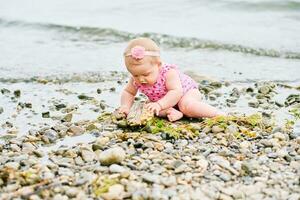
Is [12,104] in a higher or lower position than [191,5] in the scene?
lower

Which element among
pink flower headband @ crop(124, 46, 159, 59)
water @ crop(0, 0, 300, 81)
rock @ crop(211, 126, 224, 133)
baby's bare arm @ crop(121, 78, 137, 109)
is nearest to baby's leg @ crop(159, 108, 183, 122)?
baby's bare arm @ crop(121, 78, 137, 109)

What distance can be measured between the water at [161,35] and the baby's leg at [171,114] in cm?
368

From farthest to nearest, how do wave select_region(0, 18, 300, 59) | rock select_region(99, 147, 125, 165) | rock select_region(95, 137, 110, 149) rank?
wave select_region(0, 18, 300, 59)
rock select_region(95, 137, 110, 149)
rock select_region(99, 147, 125, 165)

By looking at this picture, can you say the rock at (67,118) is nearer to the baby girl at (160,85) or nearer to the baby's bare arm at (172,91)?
the baby girl at (160,85)

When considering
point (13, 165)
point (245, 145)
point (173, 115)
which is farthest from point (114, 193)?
point (173, 115)

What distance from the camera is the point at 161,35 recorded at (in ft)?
50.6

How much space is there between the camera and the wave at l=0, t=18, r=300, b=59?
43.5ft

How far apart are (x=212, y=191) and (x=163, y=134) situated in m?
1.64

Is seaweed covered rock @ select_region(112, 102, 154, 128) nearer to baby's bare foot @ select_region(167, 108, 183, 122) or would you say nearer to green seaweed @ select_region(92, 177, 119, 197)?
baby's bare foot @ select_region(167, 108, 183, 122)

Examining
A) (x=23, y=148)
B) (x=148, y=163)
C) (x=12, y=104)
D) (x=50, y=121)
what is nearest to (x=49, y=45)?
(x=12, y=104)

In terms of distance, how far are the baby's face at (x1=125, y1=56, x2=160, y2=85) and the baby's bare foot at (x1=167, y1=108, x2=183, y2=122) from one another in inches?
16.9

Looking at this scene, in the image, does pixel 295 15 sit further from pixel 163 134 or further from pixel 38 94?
pixel 163 134

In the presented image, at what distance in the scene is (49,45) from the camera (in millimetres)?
14273

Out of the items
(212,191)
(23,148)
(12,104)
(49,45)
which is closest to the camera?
(212,191)
